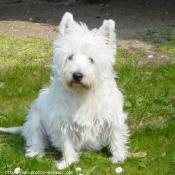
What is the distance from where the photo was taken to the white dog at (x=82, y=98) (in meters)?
3.95

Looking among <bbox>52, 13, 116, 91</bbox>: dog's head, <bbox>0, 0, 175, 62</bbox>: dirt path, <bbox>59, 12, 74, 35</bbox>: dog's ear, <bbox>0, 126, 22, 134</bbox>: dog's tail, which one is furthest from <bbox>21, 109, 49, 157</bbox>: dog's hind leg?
<bbox>0, 0, 175, 62</bbox>: dirt path

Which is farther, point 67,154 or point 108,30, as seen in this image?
point 67,154

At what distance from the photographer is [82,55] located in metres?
3.96

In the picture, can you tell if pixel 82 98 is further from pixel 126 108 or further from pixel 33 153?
pixel 126 108

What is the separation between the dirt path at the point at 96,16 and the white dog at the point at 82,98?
327 cm

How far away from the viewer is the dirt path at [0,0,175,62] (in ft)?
29.3

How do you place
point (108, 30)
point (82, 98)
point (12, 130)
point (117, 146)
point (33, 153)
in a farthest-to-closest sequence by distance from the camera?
point (12, 130)
point (33, 153)
point (117, 146)
point (82, 98)
point (108, 30)

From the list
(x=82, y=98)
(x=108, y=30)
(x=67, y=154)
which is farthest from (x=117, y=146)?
(x=108, y=30)

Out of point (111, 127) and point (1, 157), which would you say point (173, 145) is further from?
point (1, 157)

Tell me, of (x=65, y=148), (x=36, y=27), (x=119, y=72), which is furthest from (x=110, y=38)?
(x=36, y=27)

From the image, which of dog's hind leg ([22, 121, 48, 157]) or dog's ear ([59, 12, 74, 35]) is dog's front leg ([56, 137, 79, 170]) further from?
dog's ear ([59, 12, 74, 35])

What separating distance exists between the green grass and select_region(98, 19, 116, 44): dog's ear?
1240 millimetres

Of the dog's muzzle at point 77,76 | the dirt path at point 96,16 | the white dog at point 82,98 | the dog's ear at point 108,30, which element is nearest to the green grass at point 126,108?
the white dog at point 82,98

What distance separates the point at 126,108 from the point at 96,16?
6.01 meters
